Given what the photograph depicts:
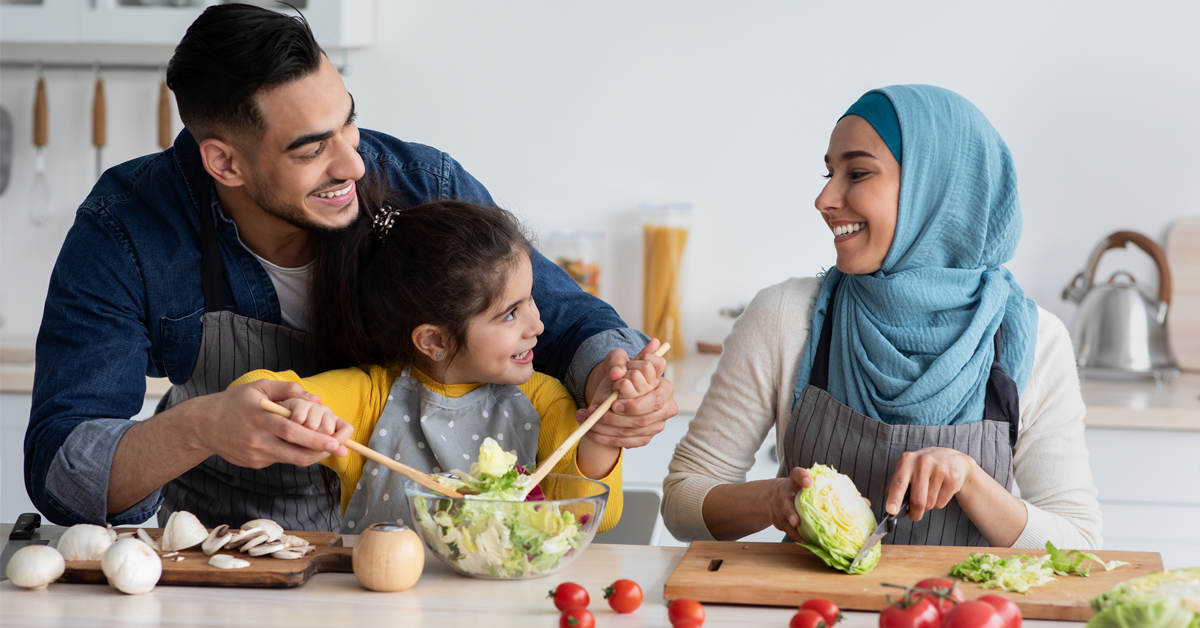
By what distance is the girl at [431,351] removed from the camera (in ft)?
4.39

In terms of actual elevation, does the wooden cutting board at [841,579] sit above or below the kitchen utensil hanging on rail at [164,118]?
below

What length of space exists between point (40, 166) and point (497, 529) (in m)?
2.56

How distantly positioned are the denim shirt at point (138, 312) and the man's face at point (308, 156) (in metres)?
0.13

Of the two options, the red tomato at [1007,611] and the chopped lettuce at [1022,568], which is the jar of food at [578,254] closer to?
the chopped lettuce at [1022,568]

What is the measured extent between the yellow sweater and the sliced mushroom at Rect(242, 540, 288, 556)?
0.26 metres

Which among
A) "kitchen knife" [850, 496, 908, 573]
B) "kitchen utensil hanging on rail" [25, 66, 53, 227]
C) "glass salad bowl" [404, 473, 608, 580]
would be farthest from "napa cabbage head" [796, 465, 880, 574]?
"kitchen utensil hanging on rail" [25, 66, 53, 227]

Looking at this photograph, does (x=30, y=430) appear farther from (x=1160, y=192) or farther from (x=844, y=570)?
(x=1160, y=192)

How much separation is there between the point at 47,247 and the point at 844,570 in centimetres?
279

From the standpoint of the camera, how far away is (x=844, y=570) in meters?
1.05

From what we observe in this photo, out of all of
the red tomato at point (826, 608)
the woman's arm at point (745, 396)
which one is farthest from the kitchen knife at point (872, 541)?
the woman's arm at point (745, 396)

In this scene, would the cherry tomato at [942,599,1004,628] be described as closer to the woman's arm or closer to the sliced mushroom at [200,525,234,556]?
the woman's arm

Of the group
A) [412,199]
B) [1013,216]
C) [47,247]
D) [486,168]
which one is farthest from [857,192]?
[47,247]

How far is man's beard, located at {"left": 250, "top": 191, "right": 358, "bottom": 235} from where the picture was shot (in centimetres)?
139

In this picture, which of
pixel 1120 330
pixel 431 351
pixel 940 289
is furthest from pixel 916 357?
pixel 1120 330
